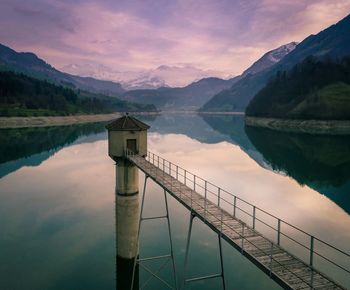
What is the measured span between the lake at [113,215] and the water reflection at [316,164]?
19 cm

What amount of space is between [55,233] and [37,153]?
52617mm

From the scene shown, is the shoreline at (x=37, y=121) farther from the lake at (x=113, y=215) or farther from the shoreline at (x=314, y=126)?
the shoreline at (x=314, y=126)

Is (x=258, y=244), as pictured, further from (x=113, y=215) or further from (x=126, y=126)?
(x=113, y=215)

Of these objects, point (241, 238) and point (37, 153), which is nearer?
point (241, 238)

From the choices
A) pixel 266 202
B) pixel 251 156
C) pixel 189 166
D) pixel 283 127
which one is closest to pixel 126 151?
pixel 266 202

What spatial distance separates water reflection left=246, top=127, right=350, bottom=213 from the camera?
159 ft

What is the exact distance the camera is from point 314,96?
155 metres

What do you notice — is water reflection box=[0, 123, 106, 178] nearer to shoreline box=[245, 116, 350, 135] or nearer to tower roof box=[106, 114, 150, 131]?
tower roof box=[106, 114, 150, 131]

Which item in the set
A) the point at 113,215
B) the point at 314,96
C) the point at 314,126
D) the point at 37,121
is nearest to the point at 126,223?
the point at 113,215

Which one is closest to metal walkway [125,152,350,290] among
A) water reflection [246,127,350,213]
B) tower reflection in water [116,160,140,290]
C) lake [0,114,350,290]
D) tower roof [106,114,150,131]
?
tower roof [106,114,150,131]

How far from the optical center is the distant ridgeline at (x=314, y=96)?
140875 millimetres

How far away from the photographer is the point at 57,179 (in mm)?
52156

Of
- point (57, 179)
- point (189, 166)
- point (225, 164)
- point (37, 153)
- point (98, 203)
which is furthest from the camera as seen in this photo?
point (37, 153)

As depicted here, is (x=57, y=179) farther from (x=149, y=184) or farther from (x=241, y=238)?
(x=241, y=238)
